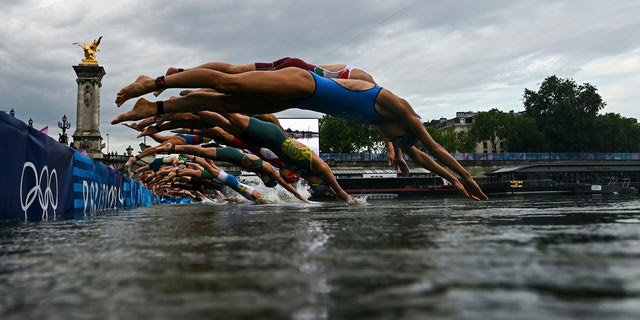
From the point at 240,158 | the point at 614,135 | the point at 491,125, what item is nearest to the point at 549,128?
the point at 491,125

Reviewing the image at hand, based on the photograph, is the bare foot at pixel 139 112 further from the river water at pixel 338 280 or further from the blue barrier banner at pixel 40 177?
the river water at pixel 338 280

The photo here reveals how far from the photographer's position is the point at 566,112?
62531 mm

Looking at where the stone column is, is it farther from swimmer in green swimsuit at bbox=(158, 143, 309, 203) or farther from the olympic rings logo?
the olympic rings logo

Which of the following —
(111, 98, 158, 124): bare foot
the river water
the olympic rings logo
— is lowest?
the river water

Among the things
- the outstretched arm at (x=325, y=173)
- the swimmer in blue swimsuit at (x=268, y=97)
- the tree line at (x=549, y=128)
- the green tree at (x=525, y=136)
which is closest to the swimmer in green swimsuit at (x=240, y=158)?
the outstretched arm at (x=325, y=173)

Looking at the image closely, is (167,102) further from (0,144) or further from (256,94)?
(0,144)

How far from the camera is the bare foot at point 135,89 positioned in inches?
165

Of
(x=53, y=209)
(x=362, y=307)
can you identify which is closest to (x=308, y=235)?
(x=362, y=307)

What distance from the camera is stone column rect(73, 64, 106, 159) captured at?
153ft

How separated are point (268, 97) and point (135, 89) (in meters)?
1.26

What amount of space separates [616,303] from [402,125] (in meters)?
5.22

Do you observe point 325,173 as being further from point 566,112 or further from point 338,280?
point 566,112

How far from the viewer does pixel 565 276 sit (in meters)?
0.98

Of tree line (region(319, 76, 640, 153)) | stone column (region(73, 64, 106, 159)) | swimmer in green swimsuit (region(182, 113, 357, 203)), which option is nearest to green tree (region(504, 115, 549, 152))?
tree line (region(319, 76, 640, 153))
